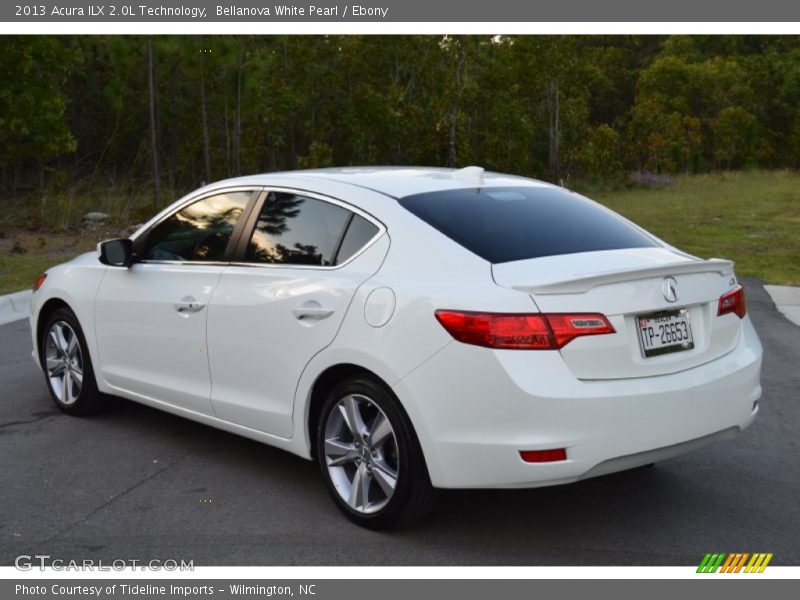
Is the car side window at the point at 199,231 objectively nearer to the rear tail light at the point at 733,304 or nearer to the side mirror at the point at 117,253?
the side mirror at the point at 117,253

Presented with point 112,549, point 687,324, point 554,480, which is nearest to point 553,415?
point 554,480

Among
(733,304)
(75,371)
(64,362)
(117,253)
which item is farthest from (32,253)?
(733,304)

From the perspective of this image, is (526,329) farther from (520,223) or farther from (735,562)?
(735,562)

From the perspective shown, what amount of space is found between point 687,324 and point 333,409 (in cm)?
162

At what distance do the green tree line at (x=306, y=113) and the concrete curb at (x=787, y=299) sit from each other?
13.9 m

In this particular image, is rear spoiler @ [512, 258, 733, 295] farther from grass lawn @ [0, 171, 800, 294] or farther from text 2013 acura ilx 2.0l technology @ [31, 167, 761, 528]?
grass lawn @ [0, 171, 800, 294]

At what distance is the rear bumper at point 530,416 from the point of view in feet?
14.0

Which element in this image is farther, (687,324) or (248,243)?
(248,243)

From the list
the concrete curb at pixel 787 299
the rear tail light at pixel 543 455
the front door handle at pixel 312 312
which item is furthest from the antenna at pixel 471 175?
the concrete curb at pixel 787 299

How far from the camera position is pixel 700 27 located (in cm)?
1188

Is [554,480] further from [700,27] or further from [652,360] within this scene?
[700,27]

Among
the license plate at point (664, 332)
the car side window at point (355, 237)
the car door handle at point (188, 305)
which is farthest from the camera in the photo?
the car door handle at point (188, 305)

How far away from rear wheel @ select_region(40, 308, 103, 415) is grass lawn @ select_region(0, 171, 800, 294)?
6356mm

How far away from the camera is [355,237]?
202 inches
